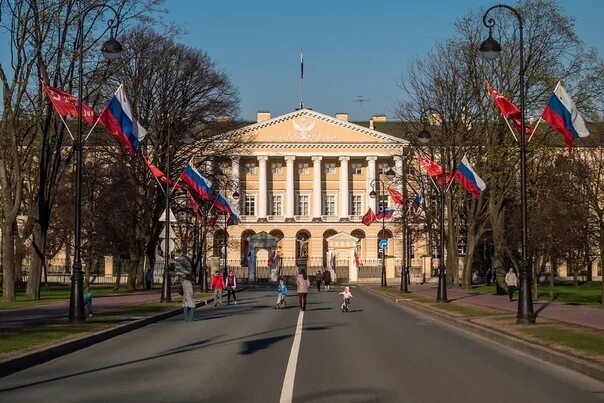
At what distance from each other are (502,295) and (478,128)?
10.4 m

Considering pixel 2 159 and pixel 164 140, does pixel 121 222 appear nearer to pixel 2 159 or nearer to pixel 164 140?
pixel 164 140

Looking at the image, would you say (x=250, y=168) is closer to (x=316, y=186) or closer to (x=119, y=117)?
(x=316, y=186)

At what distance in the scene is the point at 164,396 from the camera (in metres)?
11.5

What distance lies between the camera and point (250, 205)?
114 m

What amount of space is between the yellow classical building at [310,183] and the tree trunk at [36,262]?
63195 millimetres

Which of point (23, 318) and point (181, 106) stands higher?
point (181, 106)

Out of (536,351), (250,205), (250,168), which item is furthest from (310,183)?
(536,351)

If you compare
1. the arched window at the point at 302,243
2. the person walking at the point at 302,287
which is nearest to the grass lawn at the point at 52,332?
the person walking at the point at 302,287

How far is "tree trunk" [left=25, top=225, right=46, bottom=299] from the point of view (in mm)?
41909

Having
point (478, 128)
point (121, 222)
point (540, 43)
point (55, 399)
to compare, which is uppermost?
point (540, 43)

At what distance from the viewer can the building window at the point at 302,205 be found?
114881 millimetres

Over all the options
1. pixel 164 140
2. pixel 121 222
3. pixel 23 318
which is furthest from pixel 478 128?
pixel 23 318

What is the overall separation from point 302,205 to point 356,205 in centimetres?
693

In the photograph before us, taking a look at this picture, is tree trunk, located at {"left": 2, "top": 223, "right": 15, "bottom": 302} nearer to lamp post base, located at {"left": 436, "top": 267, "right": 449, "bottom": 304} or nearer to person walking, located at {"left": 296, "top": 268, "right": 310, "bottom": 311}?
person walking, located at {"left": 296, "top": 268, "right": 310, "bottom": 311}
